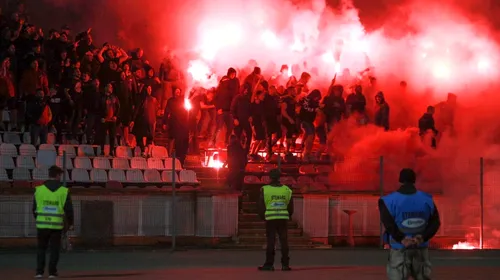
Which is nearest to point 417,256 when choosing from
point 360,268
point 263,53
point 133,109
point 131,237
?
point 360,268

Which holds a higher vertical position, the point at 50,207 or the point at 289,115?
the point at 289,115

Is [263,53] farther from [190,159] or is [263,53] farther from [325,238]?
[325,238]

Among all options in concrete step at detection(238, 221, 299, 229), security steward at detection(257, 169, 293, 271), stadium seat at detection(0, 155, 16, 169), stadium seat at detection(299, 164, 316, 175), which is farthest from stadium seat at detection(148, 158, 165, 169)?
security steward at detection(257, 169, 293, 271)

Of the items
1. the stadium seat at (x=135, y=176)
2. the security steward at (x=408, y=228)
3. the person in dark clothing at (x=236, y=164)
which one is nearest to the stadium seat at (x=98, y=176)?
the stadium seat at (x=135, y=176)

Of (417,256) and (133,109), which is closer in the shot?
(417,256)

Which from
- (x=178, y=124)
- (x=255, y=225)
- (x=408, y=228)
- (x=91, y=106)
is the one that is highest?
(x=91, y=106)

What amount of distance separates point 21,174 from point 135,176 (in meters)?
2.56

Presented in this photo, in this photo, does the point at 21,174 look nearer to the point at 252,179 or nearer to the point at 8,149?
the point at 8,149

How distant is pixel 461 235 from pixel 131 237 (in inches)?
292

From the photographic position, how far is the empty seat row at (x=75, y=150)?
25734mm

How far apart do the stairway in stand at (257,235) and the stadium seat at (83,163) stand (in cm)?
345

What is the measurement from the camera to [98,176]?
26016mm

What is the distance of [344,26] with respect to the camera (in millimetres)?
37281

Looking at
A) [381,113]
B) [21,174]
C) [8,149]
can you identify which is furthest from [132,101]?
[381,113]
